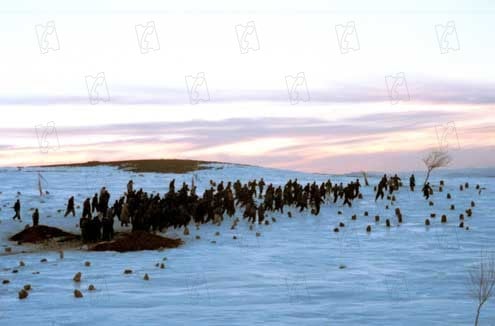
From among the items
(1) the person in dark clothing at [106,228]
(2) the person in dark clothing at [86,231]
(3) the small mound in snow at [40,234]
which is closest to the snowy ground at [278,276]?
(3) the small mound in snow at [40,234]

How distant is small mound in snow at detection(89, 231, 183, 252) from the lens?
65.9ft

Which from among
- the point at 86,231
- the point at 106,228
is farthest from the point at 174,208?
the point at 86,231

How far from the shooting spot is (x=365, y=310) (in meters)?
11.5

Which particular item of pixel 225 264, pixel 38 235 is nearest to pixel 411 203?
pixel 225 264

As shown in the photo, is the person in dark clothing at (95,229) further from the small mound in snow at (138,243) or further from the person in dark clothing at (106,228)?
the small mound in snow at (138,243)

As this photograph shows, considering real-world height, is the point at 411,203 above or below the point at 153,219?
below

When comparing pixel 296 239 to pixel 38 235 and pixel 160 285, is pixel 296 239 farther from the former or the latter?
pixel 38 235

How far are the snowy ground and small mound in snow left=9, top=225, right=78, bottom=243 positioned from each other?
0.57 m

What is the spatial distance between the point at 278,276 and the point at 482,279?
Answer: 5.12m

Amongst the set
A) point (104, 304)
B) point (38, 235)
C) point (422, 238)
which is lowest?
point (422, 238)

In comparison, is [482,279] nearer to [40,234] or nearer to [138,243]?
[138,243]

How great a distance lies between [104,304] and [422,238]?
495 inches

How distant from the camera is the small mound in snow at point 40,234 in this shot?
22609 mm

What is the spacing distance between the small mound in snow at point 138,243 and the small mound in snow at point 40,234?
286 cm
